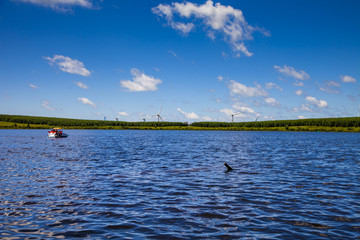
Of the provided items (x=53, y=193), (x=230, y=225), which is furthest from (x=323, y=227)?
(x=53, y=193)

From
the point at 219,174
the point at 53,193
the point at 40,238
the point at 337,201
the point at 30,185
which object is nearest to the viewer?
the point at 40,238

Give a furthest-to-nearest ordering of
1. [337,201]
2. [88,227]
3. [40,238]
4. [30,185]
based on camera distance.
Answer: [30,185] → [337,201] → [88,227] → [40,238]

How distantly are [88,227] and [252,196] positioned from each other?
10.7m

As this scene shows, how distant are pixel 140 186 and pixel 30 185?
8.31 m

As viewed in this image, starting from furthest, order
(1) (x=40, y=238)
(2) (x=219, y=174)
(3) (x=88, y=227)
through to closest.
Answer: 1. (2) (x=219, y=174)
2. (3) (x=88, y=227)
3. (1) (x=40, y=238)

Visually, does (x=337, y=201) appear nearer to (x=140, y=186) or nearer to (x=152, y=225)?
(x=152, y=225)

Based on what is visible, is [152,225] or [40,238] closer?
[40,238]

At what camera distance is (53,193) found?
1889 cm

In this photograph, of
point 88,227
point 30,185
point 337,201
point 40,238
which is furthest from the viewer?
point 30,185

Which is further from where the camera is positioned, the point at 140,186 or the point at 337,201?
the point at 140,186

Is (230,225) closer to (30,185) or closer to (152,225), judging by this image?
(152,225)

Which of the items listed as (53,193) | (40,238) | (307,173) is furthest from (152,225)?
(307,173)

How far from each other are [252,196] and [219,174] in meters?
8.50

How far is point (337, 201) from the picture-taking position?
683 inches
